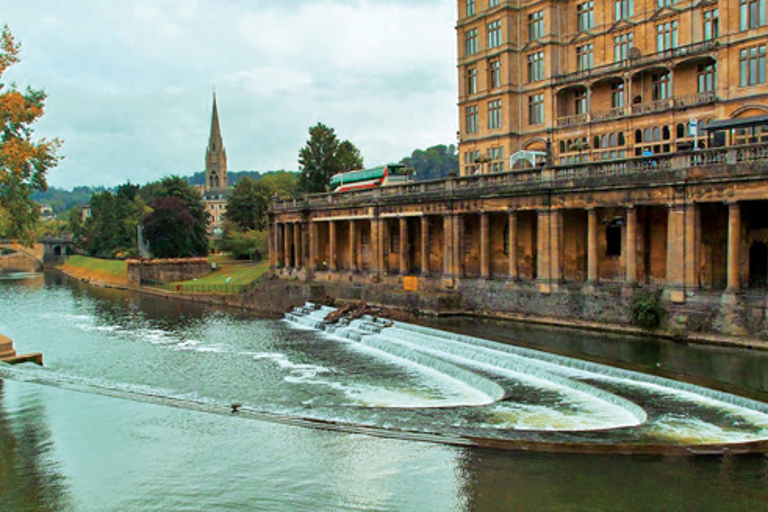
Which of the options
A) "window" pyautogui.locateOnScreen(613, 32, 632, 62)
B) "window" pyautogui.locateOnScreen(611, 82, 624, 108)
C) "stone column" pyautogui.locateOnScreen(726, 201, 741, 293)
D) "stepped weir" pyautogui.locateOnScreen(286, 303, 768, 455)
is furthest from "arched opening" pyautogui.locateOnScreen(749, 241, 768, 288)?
"window" pyautogui.locateOnScreen(613, 32, 632, 62)

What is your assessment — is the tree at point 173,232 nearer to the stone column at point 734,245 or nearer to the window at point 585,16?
the window at point 585,16

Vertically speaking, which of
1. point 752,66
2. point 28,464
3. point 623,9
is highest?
point 623,9

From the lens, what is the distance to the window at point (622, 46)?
50.6m

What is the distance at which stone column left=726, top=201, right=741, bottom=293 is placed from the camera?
3128 centimetres

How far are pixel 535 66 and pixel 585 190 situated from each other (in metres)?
23.0

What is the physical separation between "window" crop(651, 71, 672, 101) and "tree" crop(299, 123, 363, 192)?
5376cm

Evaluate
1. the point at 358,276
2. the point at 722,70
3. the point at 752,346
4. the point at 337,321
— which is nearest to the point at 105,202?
the point at 358,276

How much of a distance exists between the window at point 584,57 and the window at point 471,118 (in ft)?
35.8

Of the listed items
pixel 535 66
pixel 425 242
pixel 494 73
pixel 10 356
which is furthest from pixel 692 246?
pixel 10 356

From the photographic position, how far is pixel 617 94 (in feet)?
171

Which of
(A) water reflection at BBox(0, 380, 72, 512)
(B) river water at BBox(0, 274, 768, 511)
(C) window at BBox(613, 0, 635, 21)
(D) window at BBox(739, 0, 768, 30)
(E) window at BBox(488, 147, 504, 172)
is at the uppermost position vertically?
(C) window at BBox(613, 0, 635, 21)

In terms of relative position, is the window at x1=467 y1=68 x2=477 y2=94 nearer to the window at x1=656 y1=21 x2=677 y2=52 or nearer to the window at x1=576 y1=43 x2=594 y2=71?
the window at x1=576 y1=43 x2=594 y2=71

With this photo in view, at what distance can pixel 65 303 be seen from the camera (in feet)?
236

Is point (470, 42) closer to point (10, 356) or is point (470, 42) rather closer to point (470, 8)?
point (470, 8)
